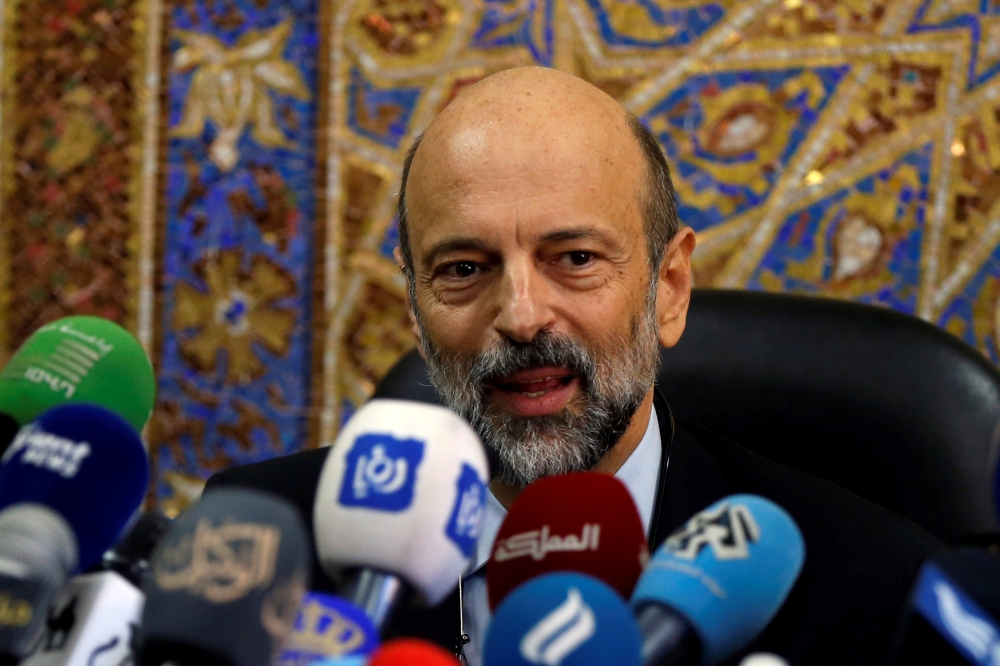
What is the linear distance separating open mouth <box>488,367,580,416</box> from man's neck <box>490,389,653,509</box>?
0.11 metres

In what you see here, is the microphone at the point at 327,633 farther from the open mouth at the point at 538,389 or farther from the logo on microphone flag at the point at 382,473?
the open mouth at the point at 538,389

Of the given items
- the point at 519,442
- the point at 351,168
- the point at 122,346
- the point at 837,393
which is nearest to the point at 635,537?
the point at 122,346

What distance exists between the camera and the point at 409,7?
228cm

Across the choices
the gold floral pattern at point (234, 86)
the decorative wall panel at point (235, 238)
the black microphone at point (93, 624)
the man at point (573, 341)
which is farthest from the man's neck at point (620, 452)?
the gold floral pattern at point (234, 86)

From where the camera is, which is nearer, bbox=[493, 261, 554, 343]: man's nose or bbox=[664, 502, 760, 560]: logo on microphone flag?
bbox=[664, 502, 760, 560]: logo on microphone flag

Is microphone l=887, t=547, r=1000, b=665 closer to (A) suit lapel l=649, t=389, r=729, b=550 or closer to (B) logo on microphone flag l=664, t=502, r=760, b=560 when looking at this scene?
(B) logo on microphone flag l=664, t=502, r=760, b=560

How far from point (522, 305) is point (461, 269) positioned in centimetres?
14

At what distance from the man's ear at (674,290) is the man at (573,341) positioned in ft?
0.07

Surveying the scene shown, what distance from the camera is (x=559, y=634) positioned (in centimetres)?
47

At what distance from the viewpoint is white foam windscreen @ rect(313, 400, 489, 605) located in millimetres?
558

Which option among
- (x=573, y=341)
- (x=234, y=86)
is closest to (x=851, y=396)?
(x=573, y=341)

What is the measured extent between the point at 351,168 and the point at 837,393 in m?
1.32

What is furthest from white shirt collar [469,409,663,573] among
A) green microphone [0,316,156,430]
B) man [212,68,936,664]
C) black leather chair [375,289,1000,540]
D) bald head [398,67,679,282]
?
green microphone [0,316,156,430]

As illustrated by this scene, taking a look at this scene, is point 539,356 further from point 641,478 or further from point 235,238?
point 235,238
